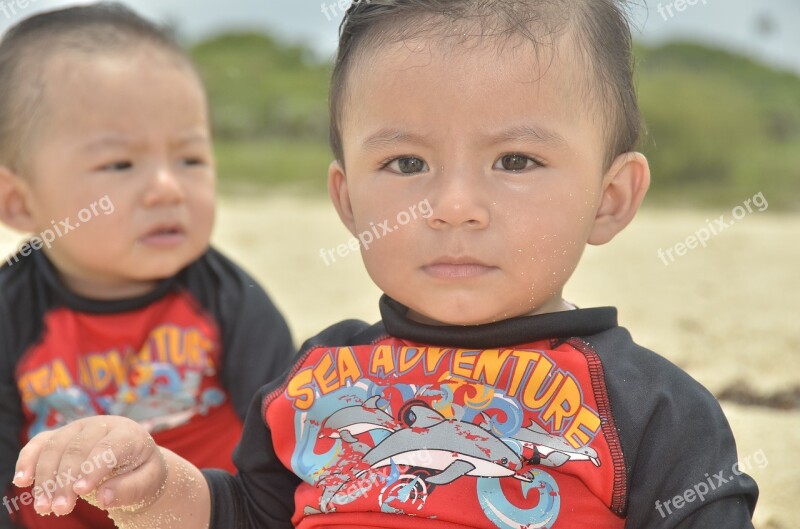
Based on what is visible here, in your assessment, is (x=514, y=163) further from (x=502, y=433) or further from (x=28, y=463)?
(x=28, y=463)

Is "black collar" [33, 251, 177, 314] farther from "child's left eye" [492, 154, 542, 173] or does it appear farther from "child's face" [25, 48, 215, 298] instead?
"child's left eye" [492, 154, 542, 173]

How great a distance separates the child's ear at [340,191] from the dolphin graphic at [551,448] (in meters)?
0.60

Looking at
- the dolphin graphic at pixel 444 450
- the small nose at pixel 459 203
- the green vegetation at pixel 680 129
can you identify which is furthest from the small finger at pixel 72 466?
the green vegetation at pixel 680 129

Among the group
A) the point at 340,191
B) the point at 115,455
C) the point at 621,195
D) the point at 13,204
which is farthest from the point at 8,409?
the point at 621,195

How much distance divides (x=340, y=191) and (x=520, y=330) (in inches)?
20.9

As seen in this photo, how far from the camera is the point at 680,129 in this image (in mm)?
10281

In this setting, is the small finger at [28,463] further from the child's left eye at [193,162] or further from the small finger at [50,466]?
the child's left eye at [193,162]

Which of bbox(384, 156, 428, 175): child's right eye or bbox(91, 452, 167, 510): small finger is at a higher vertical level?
bbox(384, 156, 428, 175): child's right eye

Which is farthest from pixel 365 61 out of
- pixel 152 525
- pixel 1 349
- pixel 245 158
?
pixel 245 158

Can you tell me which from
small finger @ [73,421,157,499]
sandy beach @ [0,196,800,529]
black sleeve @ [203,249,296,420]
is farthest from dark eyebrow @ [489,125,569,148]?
black sleeve @ [203,249,296,420]

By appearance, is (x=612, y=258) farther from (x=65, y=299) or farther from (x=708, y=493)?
(x=708, y=493)

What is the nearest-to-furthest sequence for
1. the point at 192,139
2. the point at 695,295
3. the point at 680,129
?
the point at 192,139
the point at 695,295
the point at 680,129

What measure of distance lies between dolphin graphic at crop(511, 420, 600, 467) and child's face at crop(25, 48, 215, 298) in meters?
1.30

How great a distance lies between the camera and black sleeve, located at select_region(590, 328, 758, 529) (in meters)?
1.56
